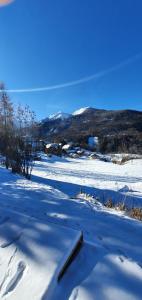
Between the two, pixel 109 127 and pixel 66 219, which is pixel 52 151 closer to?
pixel 66 219

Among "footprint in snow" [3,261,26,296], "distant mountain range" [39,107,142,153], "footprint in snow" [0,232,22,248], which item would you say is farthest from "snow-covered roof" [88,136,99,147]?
"footprint in snow" [3,261,26,296]

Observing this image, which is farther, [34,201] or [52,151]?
[52,151]

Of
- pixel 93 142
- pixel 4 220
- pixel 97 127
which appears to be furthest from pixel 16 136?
pixel 97 127

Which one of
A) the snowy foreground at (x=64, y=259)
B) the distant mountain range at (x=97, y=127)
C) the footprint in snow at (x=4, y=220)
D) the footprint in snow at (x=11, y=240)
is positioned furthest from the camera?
the distant mountain range at (x=97, y=127)

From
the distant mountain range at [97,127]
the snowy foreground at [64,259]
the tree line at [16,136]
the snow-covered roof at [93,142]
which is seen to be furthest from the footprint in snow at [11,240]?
the snow-covered roof at [93,142]

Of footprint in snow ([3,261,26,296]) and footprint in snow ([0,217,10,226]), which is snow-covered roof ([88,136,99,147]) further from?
footprint in snow ([3,261,26,296])

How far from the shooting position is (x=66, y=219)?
3.53 meters

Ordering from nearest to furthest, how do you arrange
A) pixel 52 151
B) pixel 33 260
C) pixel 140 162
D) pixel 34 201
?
pixel 33 260 → pixel 34 201 → pixel 140 162 → pixel 52 151

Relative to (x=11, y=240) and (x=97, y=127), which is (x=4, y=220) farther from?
(x=97, y=127)

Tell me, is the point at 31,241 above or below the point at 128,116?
below

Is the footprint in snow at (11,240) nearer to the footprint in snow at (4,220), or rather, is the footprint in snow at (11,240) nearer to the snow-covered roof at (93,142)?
the footprint in snow at (4,220)

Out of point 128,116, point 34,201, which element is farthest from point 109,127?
point 34,201

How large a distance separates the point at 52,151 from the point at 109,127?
40.6m

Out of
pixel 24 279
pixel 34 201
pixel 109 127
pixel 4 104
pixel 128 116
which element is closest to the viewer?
pixel 24 279
